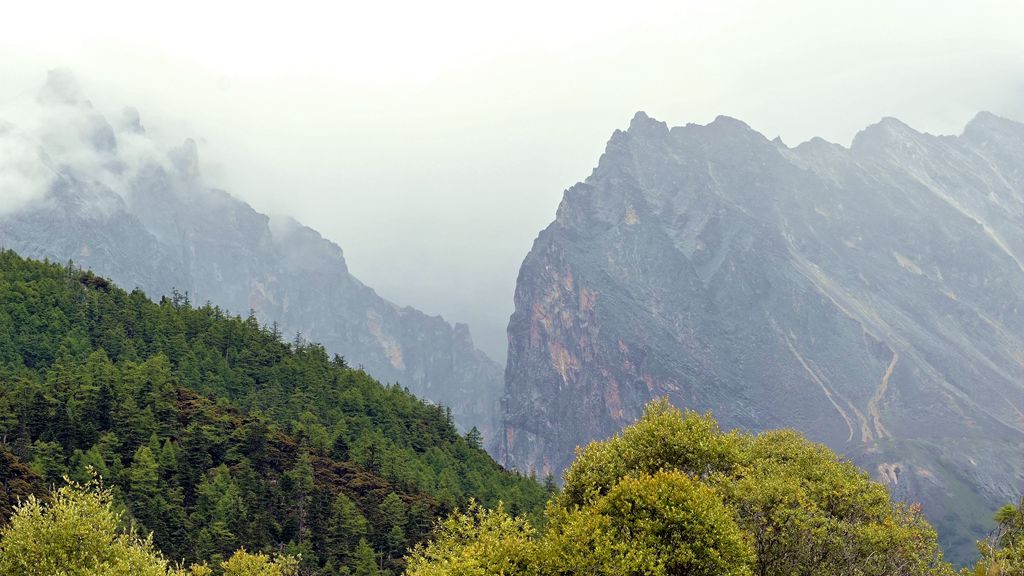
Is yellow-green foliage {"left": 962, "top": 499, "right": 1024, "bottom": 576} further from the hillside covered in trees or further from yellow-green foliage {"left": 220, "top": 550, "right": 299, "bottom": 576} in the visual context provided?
the hillside covered in trees

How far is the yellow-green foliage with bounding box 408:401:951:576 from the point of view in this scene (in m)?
62.6

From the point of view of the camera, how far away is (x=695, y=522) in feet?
208

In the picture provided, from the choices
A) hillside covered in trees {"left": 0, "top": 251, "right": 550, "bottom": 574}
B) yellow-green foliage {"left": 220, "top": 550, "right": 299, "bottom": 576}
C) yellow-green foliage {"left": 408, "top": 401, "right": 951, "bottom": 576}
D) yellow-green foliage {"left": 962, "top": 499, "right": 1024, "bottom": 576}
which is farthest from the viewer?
hillside covered in trees {"left": 0, "top": 251, "right": 550, "bottom": 574}

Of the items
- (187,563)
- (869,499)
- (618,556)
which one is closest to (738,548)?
(618,556)

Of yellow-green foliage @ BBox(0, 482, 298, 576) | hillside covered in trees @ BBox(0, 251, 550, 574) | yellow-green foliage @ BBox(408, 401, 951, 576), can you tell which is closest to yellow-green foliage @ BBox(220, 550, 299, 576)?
yellow-green foliage @ BBox(408, 401, 951, 576)

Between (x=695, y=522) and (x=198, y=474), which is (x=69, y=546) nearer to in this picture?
(x=695, y=522)

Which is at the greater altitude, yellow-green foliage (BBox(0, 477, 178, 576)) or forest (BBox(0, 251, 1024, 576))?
forest (BBox(0, 251, 1024, 576))

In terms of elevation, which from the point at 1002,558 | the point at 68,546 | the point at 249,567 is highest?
the point at 1002,558

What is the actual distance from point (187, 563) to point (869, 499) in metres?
106

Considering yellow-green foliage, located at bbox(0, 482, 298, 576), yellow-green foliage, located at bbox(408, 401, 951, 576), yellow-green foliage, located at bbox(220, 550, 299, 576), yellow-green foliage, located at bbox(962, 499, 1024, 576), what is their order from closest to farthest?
yellow-green foliage, located at bbox(962, 499, 1024, 576), yellow-green foliage, located at bbox(408, 401, 951, 576), yellow-green foliage, located at bbox(0, 482, 298, 576), yellow-green foliage, located at bbox(220, 550, 299, 576)

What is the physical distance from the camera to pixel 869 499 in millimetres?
82125

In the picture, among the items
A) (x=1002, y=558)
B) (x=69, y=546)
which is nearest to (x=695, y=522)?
(x=1002, y=558)

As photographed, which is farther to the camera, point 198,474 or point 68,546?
point 198,474

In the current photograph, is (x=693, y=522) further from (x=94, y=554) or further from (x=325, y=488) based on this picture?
(x=325, y=488)
